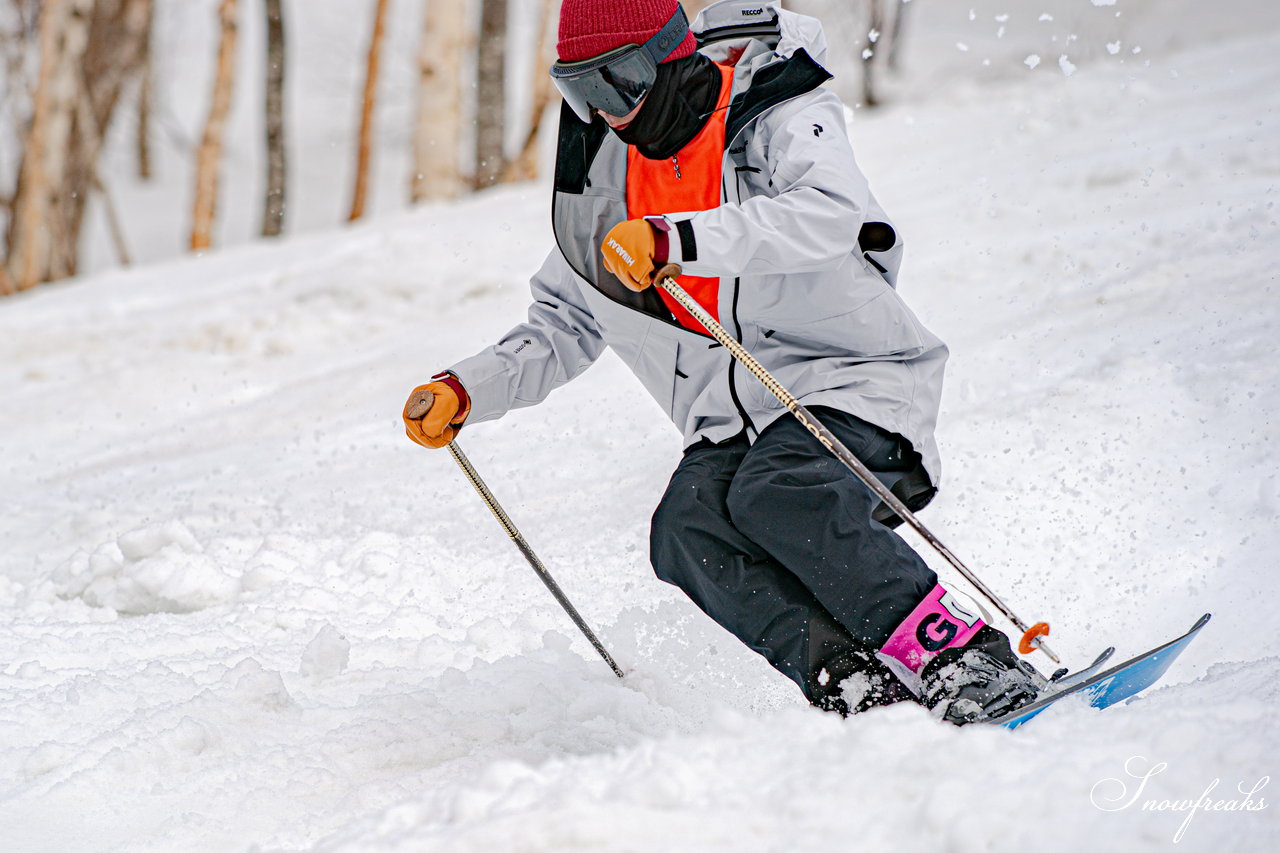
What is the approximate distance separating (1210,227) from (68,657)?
16.1 feet

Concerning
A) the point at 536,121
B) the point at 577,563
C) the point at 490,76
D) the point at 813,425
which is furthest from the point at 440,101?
the point at 813,425

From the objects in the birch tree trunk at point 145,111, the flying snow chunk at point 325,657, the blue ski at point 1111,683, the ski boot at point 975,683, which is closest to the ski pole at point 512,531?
the flying snow chunk at point 325,657

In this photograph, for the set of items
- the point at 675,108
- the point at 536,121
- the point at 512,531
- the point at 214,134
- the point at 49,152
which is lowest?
the point at 49,152

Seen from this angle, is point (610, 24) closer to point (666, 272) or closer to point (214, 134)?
point (666, 272)

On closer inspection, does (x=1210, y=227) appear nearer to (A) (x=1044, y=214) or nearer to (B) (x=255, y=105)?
(A) (x=1044, y=214)

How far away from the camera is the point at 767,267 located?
2041 mm

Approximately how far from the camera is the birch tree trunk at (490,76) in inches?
384

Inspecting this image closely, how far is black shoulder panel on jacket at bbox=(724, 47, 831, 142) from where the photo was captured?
2.22 m

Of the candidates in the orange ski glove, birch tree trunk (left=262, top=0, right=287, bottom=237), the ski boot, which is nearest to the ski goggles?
the orange ski glove

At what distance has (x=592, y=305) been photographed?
2.48 meters

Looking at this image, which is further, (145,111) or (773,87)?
(145,111)

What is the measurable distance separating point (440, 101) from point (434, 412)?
7895 millimetres

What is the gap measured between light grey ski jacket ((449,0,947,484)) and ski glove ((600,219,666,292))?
0.05m

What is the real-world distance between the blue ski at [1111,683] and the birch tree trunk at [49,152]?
11842 mm
